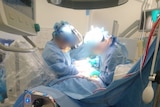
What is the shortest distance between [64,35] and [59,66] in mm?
347

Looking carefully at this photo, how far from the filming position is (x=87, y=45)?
74.3 inches

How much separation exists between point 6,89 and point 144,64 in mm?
1385

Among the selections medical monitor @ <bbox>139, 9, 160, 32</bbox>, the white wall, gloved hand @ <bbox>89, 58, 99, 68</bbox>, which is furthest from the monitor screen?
the white wall

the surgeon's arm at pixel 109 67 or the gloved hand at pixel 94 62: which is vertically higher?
the surgeon's arm at pixel 109 67

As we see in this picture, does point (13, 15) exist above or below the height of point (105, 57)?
above

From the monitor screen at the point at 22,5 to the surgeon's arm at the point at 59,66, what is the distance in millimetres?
992

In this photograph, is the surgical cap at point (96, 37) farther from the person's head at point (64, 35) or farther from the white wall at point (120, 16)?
the white wall at point (120, 16)

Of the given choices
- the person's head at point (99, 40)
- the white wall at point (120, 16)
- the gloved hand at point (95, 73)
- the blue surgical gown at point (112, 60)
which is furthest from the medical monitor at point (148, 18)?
the white wall at point (120, 16)

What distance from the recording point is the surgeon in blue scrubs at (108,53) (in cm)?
162

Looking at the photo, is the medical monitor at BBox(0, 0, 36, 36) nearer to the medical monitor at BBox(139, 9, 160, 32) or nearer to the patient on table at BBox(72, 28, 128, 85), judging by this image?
the medical monitor at BBox(139, 9, 160, 32)

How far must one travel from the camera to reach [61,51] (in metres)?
1.81

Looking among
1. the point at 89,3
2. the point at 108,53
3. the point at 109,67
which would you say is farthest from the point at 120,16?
the point at 89,3

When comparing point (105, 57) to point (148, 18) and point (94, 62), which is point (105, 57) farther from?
point (148, 18)

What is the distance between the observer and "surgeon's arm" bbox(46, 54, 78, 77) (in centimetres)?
172
